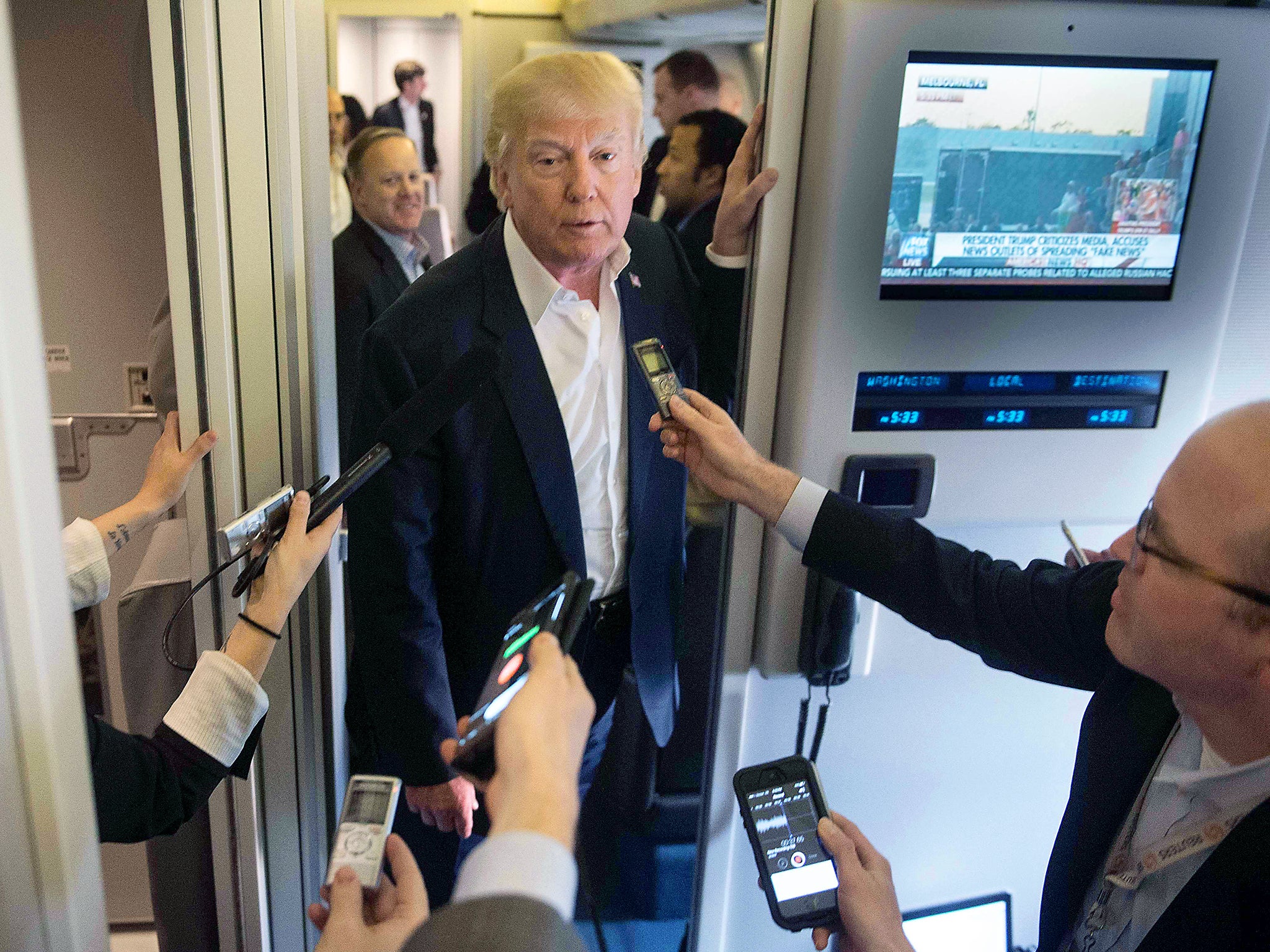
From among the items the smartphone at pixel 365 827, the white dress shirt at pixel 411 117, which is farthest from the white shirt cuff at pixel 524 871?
the white dress shirt at pixel 411 117

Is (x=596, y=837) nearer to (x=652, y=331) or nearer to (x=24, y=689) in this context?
(x=652, y=331)

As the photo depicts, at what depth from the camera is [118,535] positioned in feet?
4.31

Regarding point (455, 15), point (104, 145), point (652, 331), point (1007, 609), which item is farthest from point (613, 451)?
point (455, 15)

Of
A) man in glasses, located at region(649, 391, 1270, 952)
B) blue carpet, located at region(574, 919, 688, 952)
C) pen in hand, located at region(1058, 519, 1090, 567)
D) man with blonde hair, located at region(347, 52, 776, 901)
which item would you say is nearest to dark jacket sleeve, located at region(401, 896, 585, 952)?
man in glasses, located at region(649, 391, 1270, 952)

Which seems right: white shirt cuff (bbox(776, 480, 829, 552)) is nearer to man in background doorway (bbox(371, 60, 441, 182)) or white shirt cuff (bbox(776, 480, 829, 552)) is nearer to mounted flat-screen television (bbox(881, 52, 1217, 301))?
mounted flat-screen television (bbox(881, 52, 1217, 301))

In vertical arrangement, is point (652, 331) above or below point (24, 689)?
above

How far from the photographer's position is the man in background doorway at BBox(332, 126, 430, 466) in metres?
1.48

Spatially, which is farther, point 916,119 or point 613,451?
point 613,451

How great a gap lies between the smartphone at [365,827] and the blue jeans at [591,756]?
1.95ft

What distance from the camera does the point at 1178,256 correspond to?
4.75 feet

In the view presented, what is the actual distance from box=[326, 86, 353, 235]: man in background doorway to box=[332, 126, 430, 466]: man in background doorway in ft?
5.50

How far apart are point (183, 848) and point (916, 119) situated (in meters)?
1.72

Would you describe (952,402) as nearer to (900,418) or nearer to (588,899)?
(900,418)

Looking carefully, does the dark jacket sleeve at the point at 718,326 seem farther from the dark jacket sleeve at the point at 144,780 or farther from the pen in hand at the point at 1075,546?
the dark jacket sleeve at the point at 144,780
